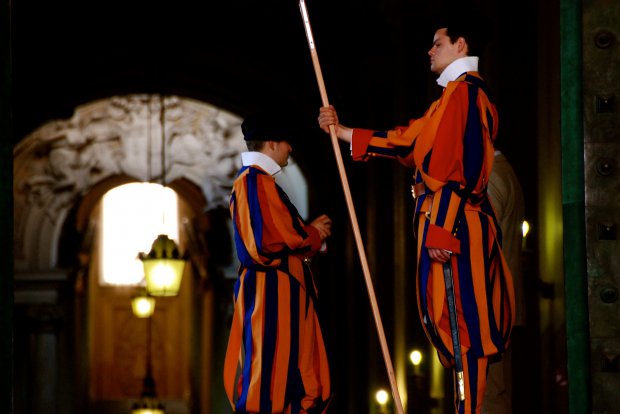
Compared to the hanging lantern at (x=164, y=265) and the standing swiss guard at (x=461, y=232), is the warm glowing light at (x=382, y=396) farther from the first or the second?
the standing swiss guard at (x=461, y=232)

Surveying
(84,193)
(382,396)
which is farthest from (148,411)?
(84,193)

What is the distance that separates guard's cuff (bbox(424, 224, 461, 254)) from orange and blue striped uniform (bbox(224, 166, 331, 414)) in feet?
3.98

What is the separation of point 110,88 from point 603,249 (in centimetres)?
1529

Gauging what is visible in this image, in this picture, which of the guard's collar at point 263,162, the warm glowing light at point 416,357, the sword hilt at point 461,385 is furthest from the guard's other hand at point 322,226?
the warm glowing light at point 416,357

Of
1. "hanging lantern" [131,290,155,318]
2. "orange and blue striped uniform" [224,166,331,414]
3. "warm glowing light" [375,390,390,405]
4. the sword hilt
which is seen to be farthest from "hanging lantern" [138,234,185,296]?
the sword hilt

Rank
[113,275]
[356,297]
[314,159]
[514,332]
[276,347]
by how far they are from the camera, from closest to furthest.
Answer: [276,347]
[514,332]
[356,297]
[314,159]
[113,275]

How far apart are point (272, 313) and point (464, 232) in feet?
4.39

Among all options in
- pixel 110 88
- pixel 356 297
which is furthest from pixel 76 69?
pixel 356 297

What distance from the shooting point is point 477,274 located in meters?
6.82

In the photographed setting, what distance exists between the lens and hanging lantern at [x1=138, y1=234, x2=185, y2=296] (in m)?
15.2

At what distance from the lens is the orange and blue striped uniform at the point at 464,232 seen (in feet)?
22.2

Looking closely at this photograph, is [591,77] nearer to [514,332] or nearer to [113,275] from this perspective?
[514,332]

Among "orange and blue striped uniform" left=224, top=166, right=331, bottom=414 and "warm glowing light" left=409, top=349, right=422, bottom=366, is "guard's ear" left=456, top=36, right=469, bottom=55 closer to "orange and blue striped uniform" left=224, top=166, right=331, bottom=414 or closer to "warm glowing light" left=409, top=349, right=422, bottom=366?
"orange and blue striped uniform" left=224, top=166, right=331, bottom=414

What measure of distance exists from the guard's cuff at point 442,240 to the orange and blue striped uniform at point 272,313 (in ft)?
3.98
